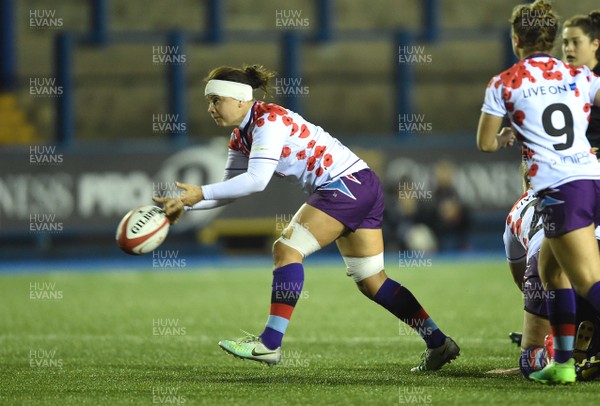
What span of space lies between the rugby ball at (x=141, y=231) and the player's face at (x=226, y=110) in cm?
63

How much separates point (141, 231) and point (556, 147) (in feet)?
7.57

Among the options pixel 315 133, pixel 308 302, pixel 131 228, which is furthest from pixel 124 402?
pixel 308 302

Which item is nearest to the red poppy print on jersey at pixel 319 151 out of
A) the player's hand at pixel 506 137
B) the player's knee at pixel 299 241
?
the player's knee at pixel 299 241

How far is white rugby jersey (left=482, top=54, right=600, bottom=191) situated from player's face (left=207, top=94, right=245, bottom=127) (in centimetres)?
150

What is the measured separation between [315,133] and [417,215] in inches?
422

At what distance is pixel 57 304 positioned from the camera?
428 inches

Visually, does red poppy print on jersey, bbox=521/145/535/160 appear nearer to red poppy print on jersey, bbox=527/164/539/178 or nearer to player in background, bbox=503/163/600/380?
red poppy print on jersey, bbox=527/164/539/178

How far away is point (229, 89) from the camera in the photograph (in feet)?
20.5

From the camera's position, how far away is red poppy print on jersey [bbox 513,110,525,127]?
541 centimetres

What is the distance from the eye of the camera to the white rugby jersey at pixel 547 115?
5.38 metres

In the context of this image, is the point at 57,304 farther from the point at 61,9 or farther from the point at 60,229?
the point at 61,9

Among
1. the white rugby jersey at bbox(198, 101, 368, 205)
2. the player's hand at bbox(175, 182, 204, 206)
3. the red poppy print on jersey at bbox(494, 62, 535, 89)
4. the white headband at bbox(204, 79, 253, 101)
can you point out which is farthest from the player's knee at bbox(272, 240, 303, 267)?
A: the red poppy print on jersey at bbox(494, 62, 535, 89)

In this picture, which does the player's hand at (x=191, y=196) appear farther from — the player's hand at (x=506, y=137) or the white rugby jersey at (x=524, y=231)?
the white rugby jersey at (x=524, y=231)

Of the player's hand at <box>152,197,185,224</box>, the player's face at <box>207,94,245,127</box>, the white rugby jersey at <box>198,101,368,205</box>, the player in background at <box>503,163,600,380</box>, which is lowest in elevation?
the player in background at <box>503,163,600,380</box>
